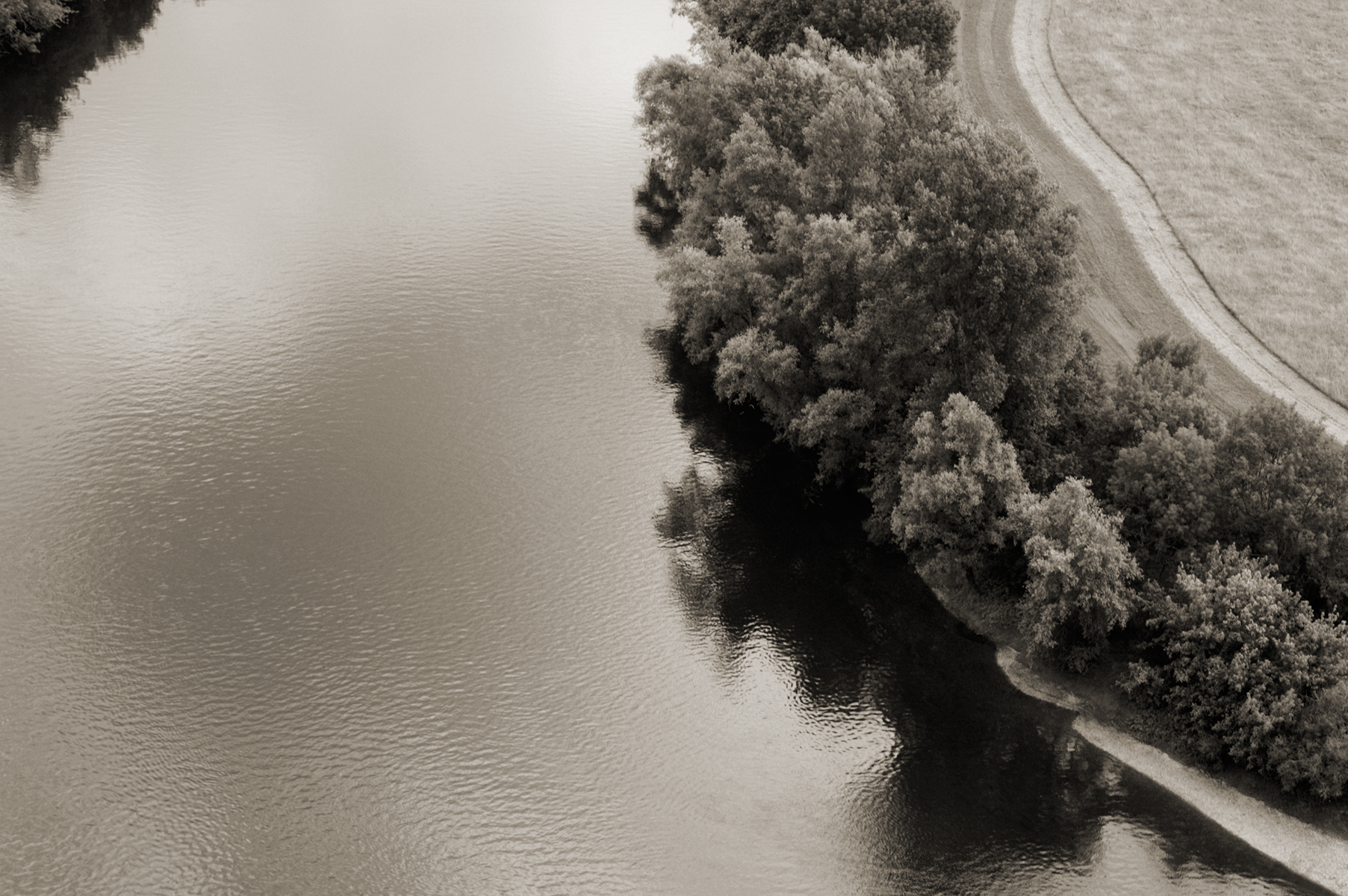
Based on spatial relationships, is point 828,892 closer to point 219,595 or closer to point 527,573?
point 527,573

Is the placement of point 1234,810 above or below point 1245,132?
below

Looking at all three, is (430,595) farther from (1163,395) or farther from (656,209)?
(656,209)

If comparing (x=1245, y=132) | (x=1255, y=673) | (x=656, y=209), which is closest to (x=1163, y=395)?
(x=1255, y=673)

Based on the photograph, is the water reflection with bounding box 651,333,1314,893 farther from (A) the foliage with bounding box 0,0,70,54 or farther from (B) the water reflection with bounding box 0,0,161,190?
(A) the foliage with bounding box 0,0,70,54

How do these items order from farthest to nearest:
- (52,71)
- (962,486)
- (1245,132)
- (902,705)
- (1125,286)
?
(52,71), (1245,132), (1125,286), (962,486), (902,705)

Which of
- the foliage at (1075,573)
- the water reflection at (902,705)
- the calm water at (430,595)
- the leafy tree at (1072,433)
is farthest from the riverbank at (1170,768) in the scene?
the leafy tree at (1072,433)
